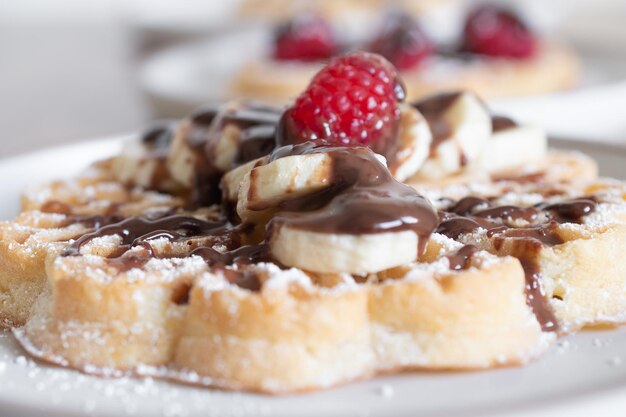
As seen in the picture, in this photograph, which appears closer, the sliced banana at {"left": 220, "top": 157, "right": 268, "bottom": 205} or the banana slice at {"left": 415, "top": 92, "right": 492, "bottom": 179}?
the sliced banana at {"left": 220, "top": 157, "right": 268, "bottom": 205}

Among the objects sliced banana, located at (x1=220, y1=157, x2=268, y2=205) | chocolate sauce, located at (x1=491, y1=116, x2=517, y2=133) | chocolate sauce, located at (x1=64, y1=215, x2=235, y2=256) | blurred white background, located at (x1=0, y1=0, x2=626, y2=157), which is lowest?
blurred white background, located at (x1=0, y1=0, x2=626, y2=157)

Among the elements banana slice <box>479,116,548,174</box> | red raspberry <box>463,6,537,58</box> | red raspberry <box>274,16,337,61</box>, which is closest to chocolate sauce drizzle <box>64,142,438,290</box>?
banana slice <box>479,116,548,174</box>

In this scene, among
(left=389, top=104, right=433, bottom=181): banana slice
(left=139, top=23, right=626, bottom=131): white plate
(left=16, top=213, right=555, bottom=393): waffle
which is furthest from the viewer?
(left=139, top=23, right=626, bottom=131): white plate

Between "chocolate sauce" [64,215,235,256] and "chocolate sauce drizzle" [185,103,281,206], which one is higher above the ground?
"chocolate sauce drizzle" [185,103,281,206]

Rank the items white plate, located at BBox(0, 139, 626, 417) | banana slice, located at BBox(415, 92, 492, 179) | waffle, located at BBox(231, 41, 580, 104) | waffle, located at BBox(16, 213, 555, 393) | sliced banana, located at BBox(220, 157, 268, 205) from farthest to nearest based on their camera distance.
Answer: waffle, located at BBox(231, 41, 580, 104), banana slice, located at BBox(415, 92, 492, 179), sliced banana, located at BBox(220, 157, 268, 205), waffle, located at BBox(16, 213, 555, 393), white plate, located at BBox(0, 139, 626, 417)

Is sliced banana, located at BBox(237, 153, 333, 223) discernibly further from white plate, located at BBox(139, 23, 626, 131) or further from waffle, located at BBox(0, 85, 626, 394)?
white plate, located at BBox(139, 23, 626, 131)
